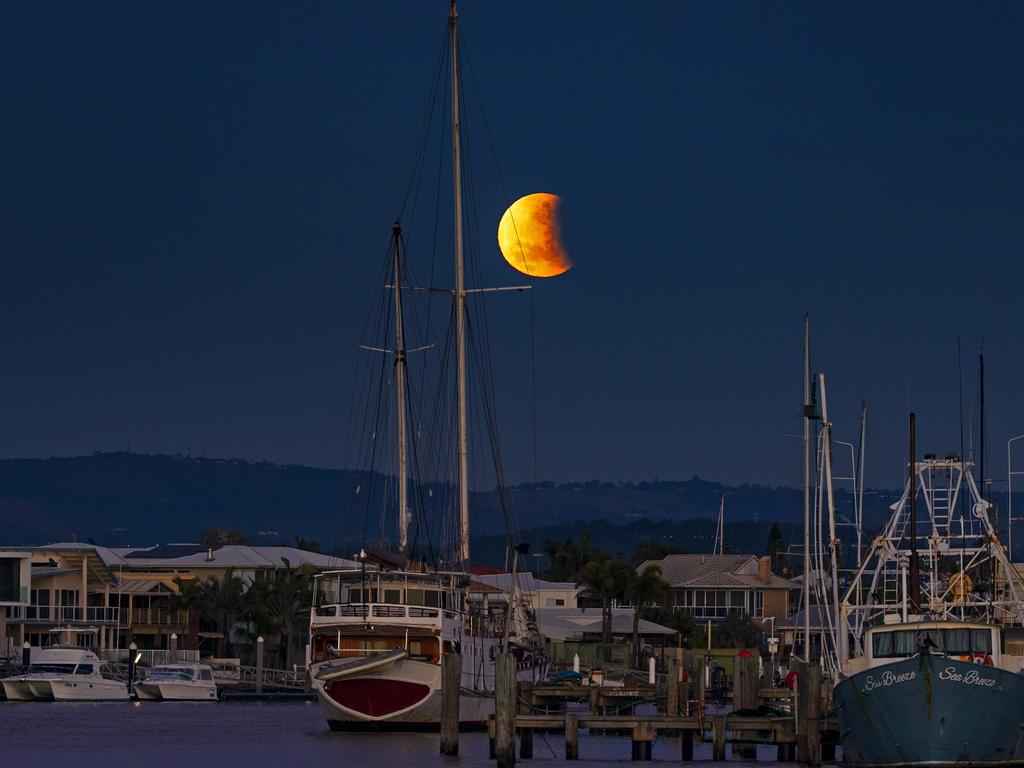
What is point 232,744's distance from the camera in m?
71.7

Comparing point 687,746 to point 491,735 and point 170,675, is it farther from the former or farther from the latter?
point 170,675

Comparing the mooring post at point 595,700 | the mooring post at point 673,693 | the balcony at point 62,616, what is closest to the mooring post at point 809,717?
the mooring post at point 673,693

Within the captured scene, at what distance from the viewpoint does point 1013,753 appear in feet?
159

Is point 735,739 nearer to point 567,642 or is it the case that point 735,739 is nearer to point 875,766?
point 875,766

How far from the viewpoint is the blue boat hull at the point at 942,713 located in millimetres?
47156

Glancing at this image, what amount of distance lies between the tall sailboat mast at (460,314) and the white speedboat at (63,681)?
35085 millimetres

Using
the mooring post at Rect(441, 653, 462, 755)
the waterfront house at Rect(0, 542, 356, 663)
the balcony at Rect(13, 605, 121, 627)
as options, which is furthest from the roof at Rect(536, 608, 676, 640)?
the mooring post at Rect(441, 653, 462, 755)

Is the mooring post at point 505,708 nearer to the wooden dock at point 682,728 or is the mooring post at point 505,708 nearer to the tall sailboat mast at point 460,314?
the wooden dock at point 682,728

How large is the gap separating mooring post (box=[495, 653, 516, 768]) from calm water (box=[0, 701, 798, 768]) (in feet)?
13.5

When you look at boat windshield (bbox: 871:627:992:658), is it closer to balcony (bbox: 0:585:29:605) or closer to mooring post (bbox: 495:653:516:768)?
mooring post (bbox: 495:653:516:768)

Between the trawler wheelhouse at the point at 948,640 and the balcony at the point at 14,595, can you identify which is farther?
the balcony at the point at 14,595

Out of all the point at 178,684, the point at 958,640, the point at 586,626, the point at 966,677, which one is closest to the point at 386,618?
the point at 958,640

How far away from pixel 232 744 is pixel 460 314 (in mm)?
20852

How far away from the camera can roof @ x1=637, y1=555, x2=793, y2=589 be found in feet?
582
